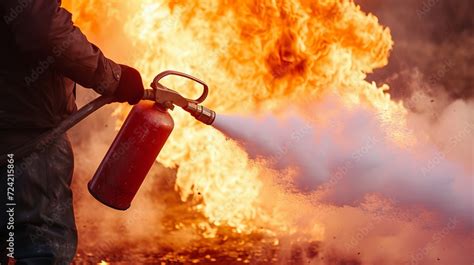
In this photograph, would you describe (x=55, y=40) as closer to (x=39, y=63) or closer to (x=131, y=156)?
(x=39, y=63)

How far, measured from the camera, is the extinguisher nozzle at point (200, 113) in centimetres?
321

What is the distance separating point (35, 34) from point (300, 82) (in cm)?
295

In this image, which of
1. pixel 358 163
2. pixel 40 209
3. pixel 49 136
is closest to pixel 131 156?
pixel 49 136

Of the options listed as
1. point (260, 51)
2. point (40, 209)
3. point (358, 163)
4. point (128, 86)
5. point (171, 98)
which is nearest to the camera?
point (40, 209)

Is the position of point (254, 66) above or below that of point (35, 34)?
above

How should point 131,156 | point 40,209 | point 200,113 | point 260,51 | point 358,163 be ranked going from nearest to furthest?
1. point 40,209
2. point 131,156
3. point 200,113
4. point 358,163
5. point 260,51

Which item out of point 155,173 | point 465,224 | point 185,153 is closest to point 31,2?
point 185,153

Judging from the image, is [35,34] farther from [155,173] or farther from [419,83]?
[419,83]

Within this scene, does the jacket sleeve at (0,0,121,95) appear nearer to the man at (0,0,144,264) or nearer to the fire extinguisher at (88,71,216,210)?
the man at (0,0,144,264)

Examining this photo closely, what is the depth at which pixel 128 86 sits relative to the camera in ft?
9.10

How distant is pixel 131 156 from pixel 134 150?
0.04 m

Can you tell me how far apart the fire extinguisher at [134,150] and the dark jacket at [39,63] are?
1.46 feet

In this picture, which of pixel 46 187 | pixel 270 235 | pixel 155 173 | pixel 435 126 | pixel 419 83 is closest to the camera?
pixel 46 187

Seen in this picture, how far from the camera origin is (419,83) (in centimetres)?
1030
